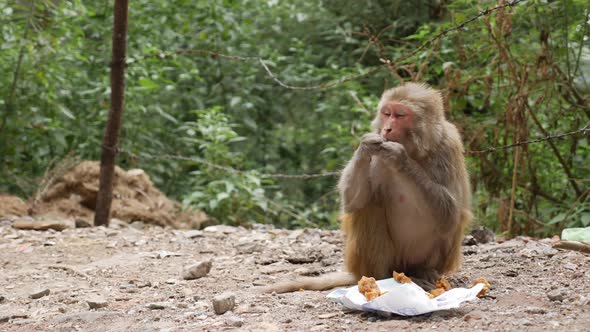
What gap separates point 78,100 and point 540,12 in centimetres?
584

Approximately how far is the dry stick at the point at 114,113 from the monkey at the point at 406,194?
3.11 m

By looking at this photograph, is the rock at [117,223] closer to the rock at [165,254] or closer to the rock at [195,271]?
the rock at [165,254]

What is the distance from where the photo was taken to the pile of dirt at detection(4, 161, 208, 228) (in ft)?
26.2

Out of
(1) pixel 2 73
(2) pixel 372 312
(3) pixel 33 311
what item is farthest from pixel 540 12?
A: (1) pixel 2 73

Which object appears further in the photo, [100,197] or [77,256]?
[100,197]

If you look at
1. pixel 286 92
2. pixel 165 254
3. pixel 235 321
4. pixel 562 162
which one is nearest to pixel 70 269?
pixel 165 254

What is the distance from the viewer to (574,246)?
4934 mm

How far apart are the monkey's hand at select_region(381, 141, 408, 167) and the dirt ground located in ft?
2.65

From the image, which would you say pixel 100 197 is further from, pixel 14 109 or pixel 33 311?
pixel 33 311

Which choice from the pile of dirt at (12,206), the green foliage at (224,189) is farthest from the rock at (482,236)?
the pile of dirt at (12,206)

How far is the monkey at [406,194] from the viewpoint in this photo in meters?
3.98

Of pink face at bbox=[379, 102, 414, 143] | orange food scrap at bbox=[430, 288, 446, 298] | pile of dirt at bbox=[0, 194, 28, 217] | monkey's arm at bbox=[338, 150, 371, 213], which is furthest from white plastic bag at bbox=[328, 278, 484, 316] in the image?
pile of dirt at bbox=[0, 194, 28, 217]

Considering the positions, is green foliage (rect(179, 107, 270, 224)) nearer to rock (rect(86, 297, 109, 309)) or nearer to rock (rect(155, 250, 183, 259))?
rock (rect(155, 250, 183, 259))

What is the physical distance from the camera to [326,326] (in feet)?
11.2
